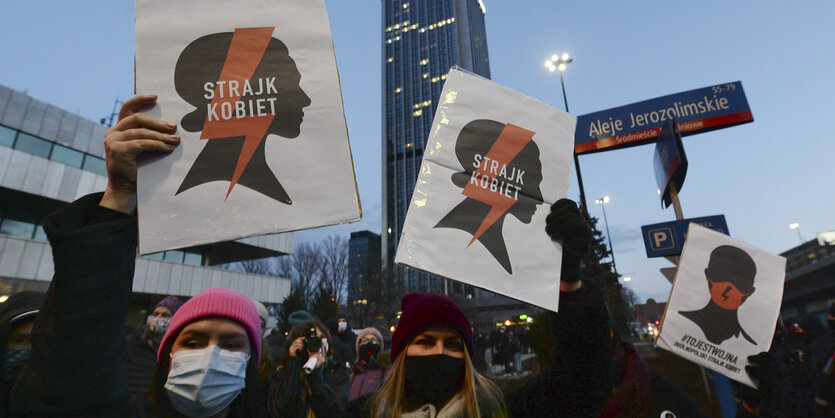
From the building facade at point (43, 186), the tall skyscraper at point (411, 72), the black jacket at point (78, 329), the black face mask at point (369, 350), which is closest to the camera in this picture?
the black jacket at point (78, 329)

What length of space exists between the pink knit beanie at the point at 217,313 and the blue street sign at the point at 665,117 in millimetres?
6461

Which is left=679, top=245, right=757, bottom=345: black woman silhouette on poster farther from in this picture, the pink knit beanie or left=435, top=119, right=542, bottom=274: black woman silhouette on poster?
the pink knit beanie

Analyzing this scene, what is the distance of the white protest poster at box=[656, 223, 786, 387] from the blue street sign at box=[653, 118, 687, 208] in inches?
77.2

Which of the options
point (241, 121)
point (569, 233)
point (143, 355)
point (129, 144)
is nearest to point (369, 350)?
point (143, 355)

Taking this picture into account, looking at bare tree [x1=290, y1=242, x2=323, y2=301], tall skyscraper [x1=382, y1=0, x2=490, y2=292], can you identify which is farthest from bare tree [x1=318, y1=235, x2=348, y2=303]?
tall skyscraper [x1=382, y1=0, x2=490, y2=292]

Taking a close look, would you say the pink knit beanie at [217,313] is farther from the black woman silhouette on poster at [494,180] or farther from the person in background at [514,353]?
the person in background at [514,353]

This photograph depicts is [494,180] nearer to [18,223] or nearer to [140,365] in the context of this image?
[140,365]

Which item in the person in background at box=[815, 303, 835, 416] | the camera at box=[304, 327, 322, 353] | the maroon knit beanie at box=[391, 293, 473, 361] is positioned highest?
the maroon knit beanie at box=[391, 293, 473, 361]

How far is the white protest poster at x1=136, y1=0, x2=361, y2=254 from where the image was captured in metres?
1.48

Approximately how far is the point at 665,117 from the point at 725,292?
13.2 feet

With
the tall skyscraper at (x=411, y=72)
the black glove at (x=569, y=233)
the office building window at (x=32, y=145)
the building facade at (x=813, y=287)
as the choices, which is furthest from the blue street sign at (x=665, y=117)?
the tall skyscraper at (x=411, y=72)

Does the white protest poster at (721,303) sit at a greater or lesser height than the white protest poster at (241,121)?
lesser

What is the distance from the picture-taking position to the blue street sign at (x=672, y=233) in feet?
18.2

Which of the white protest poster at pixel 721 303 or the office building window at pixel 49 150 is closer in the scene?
the white protest poster at pixel 721 303
